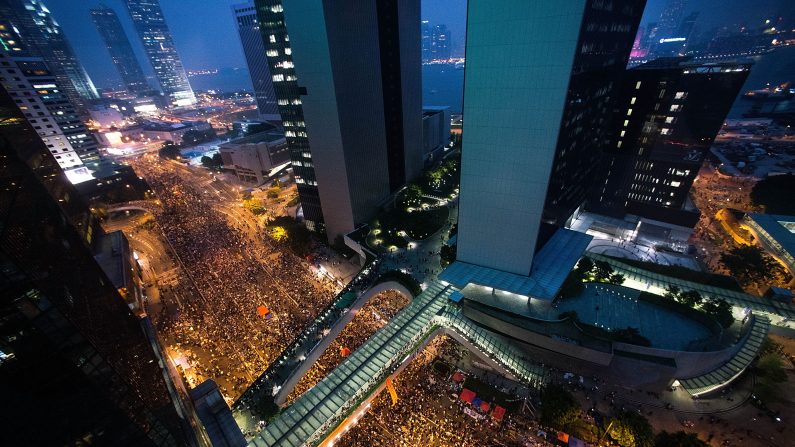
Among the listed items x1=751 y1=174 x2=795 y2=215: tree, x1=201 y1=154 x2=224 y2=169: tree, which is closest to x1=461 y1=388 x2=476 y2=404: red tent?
x1=751 y1=174 x2=795 y2=215: tree

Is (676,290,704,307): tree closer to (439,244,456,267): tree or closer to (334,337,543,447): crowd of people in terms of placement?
(334,337,543,447): crowd of people

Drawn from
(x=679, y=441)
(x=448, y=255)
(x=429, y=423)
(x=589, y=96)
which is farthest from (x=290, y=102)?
(x=679, y=441)

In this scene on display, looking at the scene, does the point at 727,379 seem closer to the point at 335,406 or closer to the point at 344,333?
the point at 335,406

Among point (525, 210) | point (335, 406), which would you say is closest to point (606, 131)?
point (525, 210)

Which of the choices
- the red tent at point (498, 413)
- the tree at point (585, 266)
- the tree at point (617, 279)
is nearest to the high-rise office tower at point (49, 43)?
the red tent at point (498, 413)

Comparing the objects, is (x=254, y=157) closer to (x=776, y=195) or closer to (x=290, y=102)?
(x=290, y=102)

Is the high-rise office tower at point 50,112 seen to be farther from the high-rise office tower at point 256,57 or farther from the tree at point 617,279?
the tree at point 617,279
